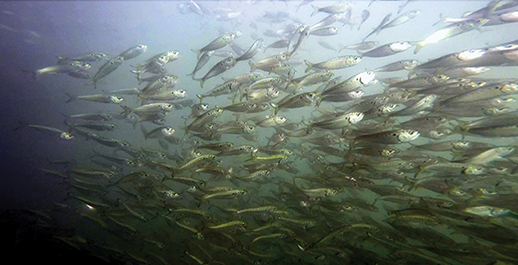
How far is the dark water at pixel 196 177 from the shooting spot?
5574mm

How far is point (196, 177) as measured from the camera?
33.0 feet

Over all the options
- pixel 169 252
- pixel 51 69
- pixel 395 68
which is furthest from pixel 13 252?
pixel 395 68

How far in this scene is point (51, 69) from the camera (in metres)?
6.41

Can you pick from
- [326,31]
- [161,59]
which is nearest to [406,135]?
[326,31]

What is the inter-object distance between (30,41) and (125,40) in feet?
16.8

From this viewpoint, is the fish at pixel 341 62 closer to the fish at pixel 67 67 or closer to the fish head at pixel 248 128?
the fish head at pixel 248 128

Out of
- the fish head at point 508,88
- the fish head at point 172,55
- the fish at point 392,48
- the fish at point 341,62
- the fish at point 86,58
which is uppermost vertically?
the fish head at point 508,88

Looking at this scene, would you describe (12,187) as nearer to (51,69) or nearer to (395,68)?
(51,69)

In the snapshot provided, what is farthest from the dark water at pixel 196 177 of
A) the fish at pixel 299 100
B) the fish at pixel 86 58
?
the fish at pixel 86 58

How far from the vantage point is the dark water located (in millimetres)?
5574

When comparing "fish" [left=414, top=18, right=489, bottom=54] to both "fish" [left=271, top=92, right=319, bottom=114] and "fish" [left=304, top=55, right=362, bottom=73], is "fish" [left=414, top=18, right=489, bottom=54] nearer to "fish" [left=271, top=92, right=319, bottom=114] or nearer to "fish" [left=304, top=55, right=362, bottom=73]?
"fish" [left=304, top=55, right=362, bottom=73]

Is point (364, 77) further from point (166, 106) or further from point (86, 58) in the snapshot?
point (86, 58)

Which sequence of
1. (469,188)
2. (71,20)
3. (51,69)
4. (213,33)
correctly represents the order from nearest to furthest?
(469,188)
(51,69)
(71,20)
(213,33)

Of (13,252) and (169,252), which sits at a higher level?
(13,252)
